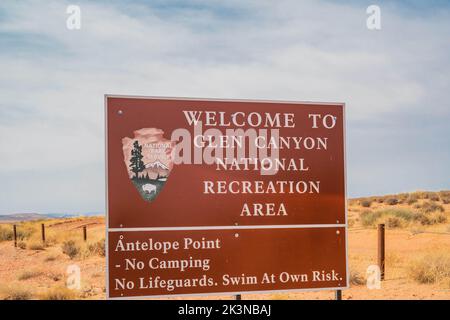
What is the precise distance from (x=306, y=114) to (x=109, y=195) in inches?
105

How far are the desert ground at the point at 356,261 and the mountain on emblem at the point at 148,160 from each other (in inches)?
148

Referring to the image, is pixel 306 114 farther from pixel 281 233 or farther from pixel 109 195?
pixel 109 195

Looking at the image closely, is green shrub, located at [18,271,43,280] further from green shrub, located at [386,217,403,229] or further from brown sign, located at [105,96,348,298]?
green shrub, located at [386,217,403,229]

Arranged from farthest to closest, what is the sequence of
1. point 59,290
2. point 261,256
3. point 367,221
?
point 367,221 < point 59,290 < point 261,256

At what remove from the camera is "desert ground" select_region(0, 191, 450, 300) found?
388 inches

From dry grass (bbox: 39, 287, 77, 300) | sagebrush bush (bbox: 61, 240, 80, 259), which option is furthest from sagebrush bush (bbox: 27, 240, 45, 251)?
dry grass (bbox: 39, 287, 77, 300)

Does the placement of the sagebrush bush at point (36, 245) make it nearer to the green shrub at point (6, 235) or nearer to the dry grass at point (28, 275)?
the green shrub at point (6, 235)

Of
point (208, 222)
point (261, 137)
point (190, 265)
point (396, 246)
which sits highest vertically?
point (261, 137)

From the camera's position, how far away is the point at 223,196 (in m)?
6.03

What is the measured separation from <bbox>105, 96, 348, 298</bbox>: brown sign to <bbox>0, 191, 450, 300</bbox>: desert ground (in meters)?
2.66

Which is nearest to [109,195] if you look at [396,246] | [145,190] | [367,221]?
[145,190]

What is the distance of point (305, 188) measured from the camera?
6.29 metres

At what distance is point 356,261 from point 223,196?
8.12 meters

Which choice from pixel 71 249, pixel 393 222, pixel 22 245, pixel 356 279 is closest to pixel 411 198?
pixel 393 222
